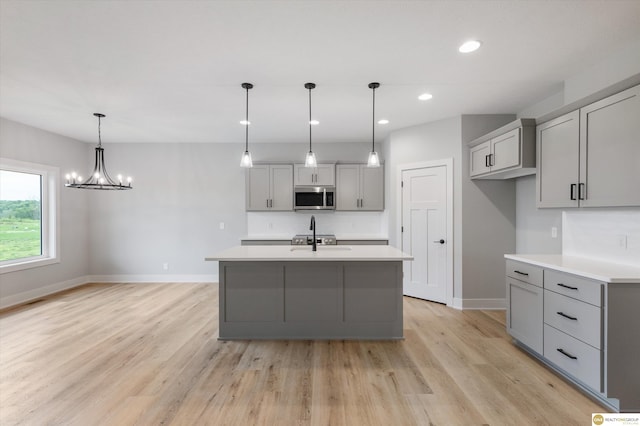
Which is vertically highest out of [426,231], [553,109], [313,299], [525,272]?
[553,109]

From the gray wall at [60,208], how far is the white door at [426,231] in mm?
5688

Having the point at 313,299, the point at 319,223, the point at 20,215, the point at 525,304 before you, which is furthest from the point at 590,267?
the point at 20,215

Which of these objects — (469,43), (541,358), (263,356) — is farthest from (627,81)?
(263,356)

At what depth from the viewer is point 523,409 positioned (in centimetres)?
204

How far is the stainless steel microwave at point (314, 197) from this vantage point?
5.39m

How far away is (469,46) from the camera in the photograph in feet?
7.91

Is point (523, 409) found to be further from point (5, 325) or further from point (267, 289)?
point (5, 325)

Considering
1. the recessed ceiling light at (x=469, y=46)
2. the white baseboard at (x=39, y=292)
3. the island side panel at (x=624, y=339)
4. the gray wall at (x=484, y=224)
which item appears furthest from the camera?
the white baseboard at (x=39, y=292)

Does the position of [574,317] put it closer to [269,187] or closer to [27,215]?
[269,187]

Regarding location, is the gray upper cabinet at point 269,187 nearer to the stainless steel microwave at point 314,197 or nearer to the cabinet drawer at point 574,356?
the stainless steel microwave at point 314,197

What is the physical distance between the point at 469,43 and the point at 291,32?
54.4 inches

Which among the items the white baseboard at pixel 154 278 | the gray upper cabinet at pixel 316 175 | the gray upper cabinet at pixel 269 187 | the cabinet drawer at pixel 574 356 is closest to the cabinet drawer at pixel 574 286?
the cabinet drawer at pixel 574 356

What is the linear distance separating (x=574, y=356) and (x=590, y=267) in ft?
2.20

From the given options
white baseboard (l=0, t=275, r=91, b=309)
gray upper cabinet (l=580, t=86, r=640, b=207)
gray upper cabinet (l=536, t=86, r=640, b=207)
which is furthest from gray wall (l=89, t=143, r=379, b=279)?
gray upper cabinet (l=580, t=86, r=640, b=207)
